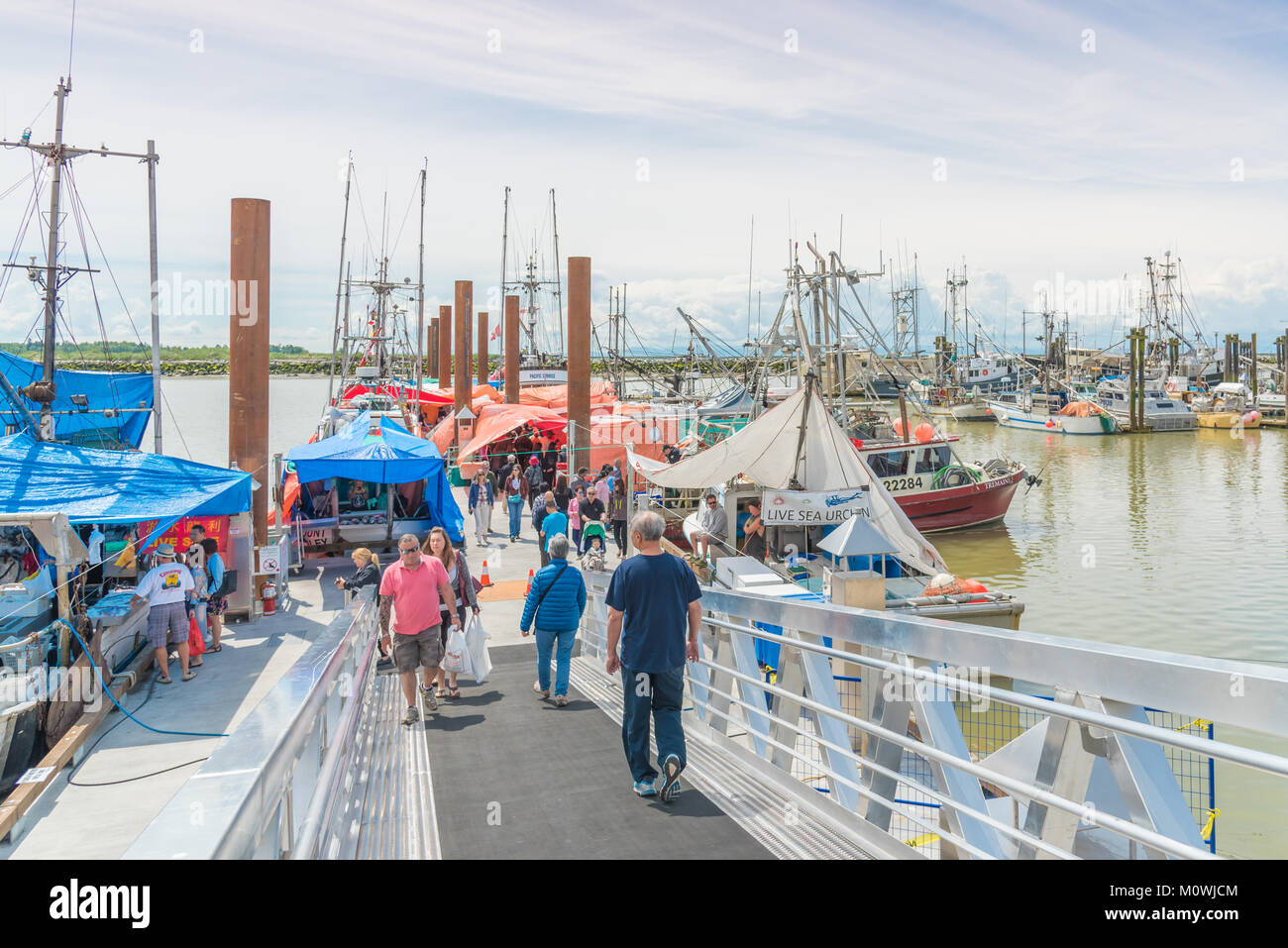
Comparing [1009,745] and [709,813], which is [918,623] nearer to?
[1009,745]

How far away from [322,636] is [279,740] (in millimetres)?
2871

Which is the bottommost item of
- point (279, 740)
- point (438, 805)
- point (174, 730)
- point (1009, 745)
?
point (174, 730)

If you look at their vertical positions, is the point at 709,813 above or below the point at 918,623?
below

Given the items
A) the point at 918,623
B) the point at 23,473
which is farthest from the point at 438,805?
the point at 23,473

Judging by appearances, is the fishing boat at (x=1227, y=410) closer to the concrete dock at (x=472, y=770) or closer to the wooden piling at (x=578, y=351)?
the wooden piling at (x=578, y=351)

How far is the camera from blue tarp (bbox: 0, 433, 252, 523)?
10836 mm

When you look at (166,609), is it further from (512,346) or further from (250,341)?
(512,346)

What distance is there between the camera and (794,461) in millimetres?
16016

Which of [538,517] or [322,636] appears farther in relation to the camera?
[538,517]

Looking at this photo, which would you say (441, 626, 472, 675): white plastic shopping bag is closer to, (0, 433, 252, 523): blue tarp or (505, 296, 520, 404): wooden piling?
(0, 433, 252, 523): blue tarp

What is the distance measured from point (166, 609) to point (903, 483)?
20.9 m

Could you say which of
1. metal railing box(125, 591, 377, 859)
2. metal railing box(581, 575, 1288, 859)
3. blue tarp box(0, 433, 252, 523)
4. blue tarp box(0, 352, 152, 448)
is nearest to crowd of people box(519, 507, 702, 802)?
metal railing box(581, 575, 1288, 859)

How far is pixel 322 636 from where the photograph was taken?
5777mm

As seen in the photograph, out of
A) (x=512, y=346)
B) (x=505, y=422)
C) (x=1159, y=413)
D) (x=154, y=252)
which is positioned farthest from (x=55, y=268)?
(x=1159, y=413)
